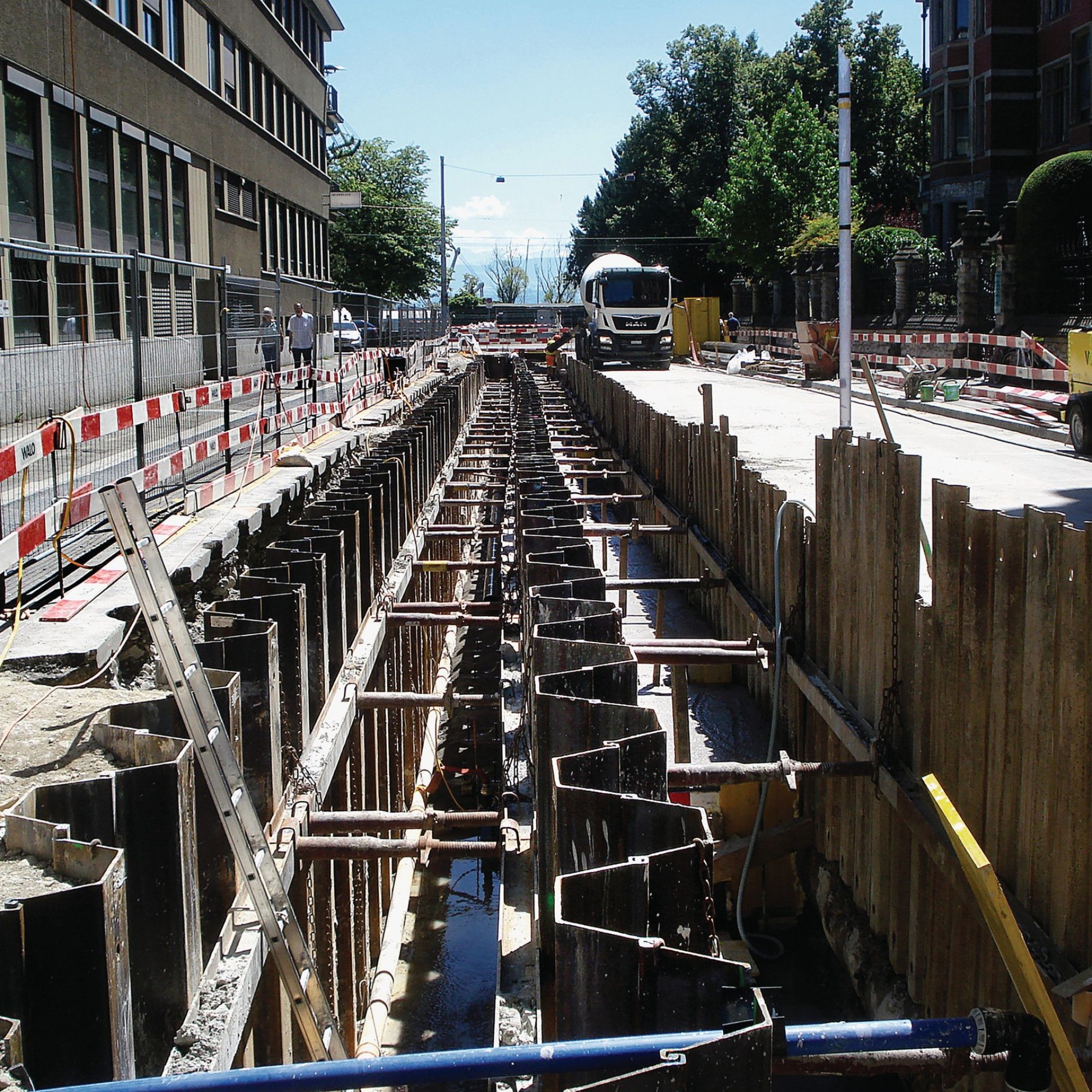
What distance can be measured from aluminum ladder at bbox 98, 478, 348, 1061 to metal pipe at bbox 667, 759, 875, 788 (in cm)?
197

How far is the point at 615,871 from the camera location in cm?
322

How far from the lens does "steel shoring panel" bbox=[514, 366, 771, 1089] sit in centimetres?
296

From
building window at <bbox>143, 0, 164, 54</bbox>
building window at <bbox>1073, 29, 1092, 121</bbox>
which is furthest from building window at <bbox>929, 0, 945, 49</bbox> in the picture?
building window at <bbox>143, 0, 164, 54</bbox>

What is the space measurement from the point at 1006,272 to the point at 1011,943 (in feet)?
96.9

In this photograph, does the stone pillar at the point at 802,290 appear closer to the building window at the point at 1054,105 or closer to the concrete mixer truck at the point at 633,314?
the concrete mixer truck at the point at 633,314

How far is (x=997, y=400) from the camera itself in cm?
2502

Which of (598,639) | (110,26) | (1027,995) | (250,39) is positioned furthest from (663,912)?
(250,39)

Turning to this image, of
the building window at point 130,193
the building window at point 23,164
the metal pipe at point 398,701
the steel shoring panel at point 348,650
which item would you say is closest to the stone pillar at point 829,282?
the building window at point 130,193

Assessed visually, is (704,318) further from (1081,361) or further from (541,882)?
(541,882)

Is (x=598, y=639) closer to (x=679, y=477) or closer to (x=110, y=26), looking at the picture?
(x=679, y=477)

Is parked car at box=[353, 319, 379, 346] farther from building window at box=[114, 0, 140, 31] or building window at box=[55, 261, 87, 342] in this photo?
building window at box=[55, 261, 87, 342]

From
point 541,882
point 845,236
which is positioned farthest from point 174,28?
point 541,882

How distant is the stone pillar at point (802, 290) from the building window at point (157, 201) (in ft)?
87.8

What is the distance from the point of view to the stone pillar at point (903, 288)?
38.2 meters
